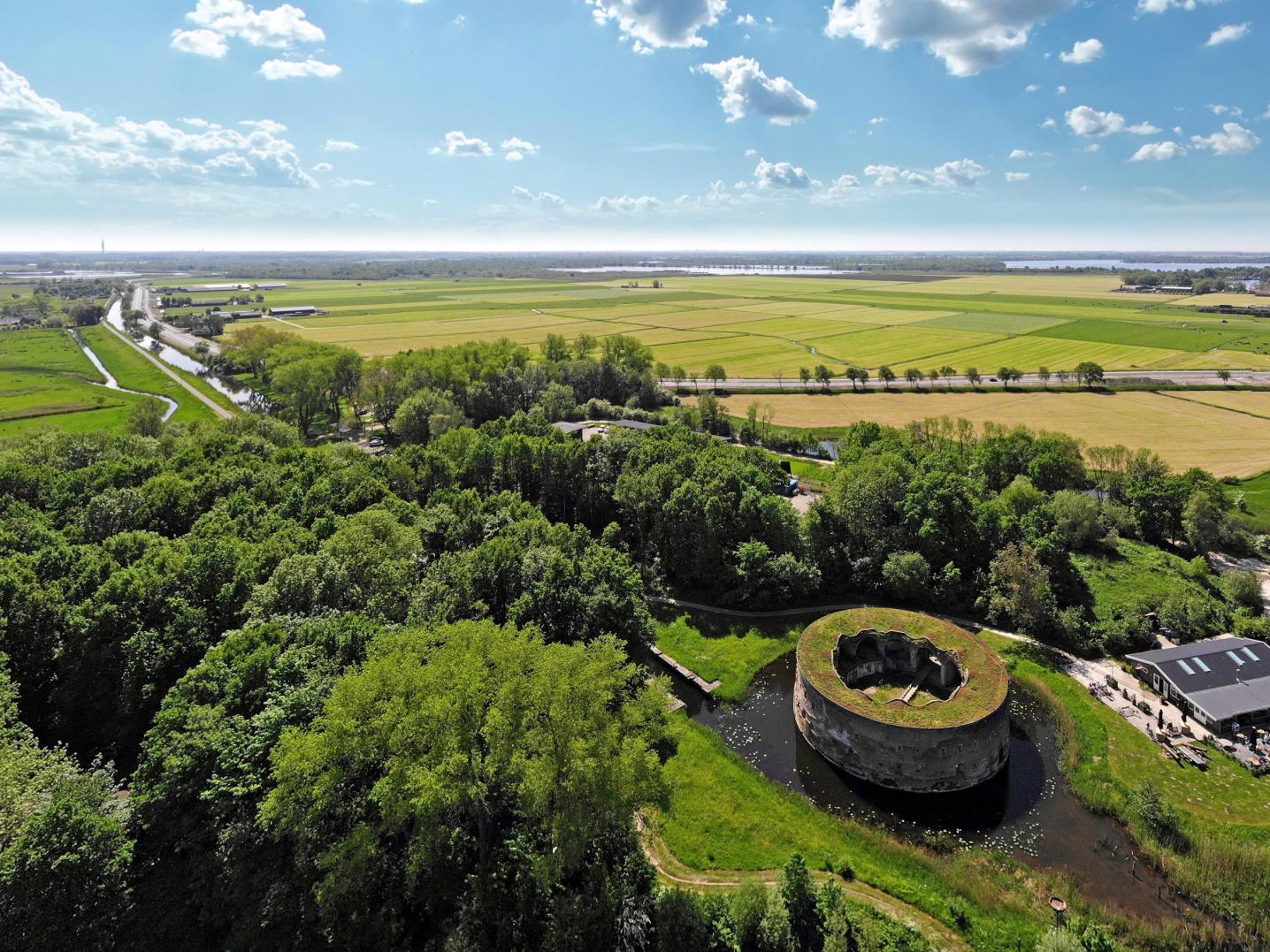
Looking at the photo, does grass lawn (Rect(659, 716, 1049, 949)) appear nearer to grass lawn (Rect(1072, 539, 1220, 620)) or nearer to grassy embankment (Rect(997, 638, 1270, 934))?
grassy embankment (Rect(997, 638, 1270, 934))

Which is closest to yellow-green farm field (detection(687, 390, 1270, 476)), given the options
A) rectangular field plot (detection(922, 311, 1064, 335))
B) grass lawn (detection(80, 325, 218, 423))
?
rectangular field plot (detection(922, 311, 1064, 335))

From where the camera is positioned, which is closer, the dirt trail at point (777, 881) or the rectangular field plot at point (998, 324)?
the dirt trail at point (777, 881)

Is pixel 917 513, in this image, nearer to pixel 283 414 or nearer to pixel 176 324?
pixel 283 414

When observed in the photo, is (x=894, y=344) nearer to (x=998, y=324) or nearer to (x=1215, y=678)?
(x=998, y=324)

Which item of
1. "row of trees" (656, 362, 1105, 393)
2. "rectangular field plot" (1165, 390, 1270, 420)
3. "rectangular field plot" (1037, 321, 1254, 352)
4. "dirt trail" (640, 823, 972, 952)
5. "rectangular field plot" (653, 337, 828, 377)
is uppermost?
"rectangular field plot" (1037, 321, 1254, 352)

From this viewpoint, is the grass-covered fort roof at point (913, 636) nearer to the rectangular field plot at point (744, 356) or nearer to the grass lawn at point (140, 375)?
the grass lawn at point (140, 375)

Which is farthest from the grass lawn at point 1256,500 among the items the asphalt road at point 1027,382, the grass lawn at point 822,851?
the grass lawn at point 822,851
